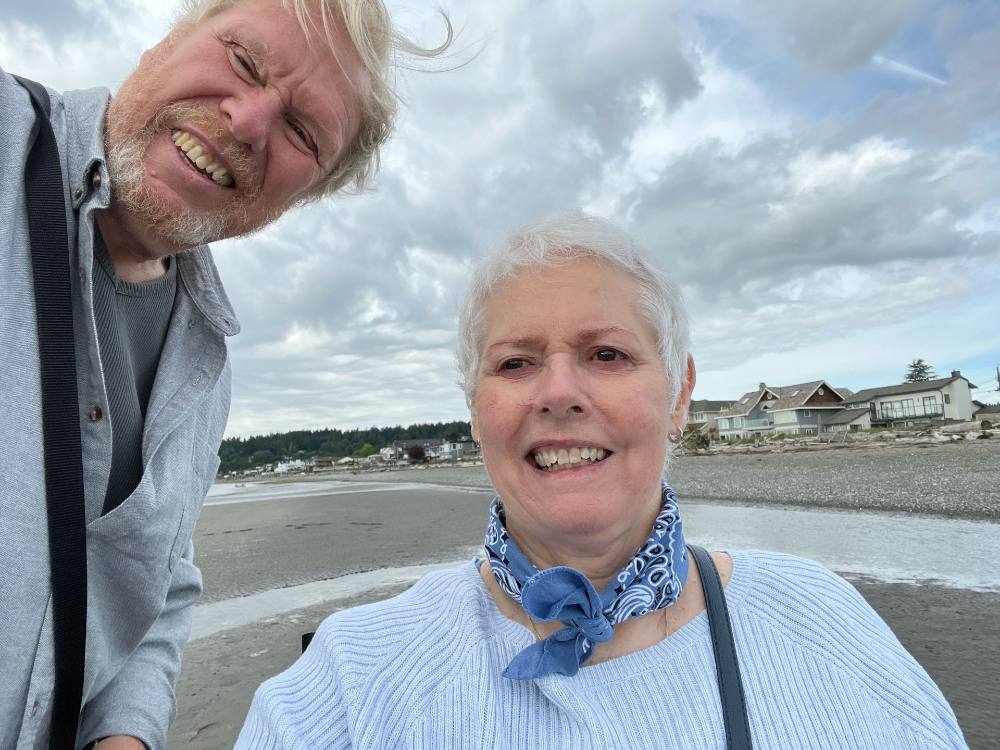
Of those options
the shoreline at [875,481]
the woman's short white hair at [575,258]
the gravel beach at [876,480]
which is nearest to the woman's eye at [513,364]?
the woman's short white hair at [575,258]

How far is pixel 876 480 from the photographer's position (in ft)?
52.0

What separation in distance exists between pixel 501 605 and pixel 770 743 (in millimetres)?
779

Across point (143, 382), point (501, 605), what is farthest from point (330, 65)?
point (501, 605)

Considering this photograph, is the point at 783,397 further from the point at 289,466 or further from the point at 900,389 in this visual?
the point at 289,466

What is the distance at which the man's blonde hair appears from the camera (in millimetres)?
2170

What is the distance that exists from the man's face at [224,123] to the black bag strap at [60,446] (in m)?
0.35

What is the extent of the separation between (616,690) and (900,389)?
76.8m

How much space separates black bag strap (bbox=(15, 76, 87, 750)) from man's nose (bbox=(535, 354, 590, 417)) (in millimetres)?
1194

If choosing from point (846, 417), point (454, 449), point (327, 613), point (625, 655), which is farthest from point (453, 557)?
point (454, 449)

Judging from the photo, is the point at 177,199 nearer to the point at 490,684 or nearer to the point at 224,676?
the point at 490,684

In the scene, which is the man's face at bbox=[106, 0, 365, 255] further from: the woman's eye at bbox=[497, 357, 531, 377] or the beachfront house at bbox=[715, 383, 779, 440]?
the beachfront house at bbox=[715, 383, 779, 440]

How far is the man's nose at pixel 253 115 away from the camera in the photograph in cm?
206

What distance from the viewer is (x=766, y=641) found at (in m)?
1.72

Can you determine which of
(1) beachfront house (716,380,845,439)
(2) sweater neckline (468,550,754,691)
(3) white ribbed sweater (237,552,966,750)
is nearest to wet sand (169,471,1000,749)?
(3) white ribbed sweater (237,552,966,750)
